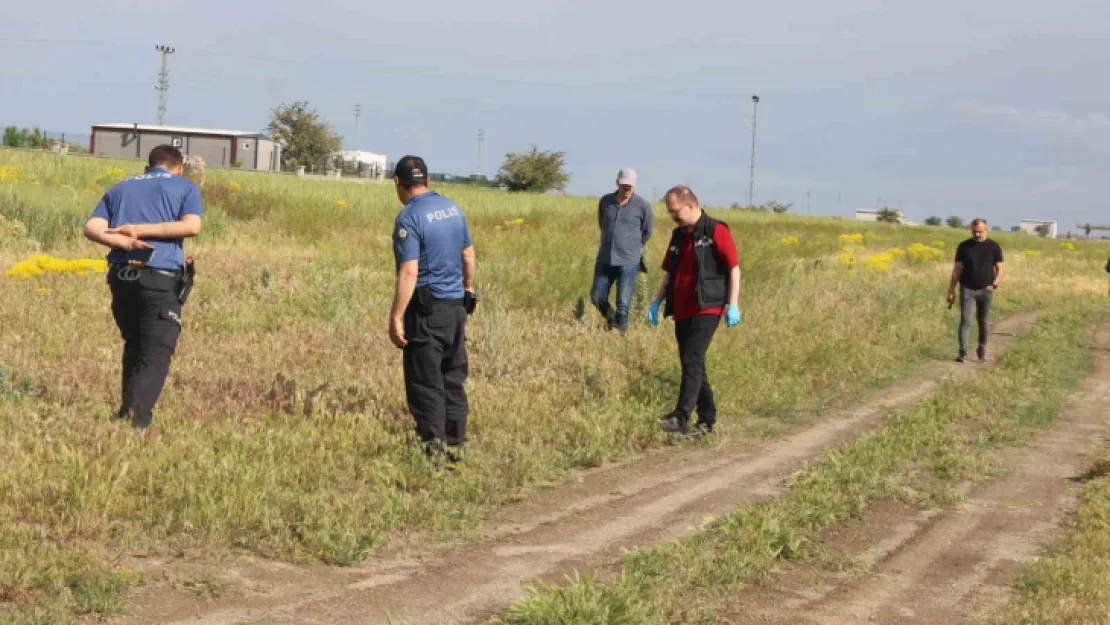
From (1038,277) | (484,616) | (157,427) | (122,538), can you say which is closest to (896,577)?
(484,616)

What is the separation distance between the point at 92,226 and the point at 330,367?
3.25 meters

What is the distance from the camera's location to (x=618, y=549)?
5.86 m

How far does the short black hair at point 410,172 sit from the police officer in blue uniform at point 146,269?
1.23 metres

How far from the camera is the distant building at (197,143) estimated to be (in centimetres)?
8312

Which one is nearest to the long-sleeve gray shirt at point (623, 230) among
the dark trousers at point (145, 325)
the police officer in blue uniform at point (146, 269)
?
the police officer in blue uniform at point (146, 269)

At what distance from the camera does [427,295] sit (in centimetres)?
703

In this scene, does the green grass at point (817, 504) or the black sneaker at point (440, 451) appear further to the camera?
the black sneaker at point (440, 451)

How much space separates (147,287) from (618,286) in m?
6.40

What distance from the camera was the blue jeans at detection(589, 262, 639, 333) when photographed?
12328mm

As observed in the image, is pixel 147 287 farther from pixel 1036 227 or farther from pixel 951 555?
pixel 1036 227

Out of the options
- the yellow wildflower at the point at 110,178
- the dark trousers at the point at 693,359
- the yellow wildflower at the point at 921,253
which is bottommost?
the dark trousers at the point at 693,359

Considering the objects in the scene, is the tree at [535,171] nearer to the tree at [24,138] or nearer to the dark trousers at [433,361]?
the tree at [24,138]

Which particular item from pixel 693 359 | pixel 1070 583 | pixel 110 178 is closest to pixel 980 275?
pixel 693 359

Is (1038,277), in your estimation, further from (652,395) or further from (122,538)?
(122,538)
